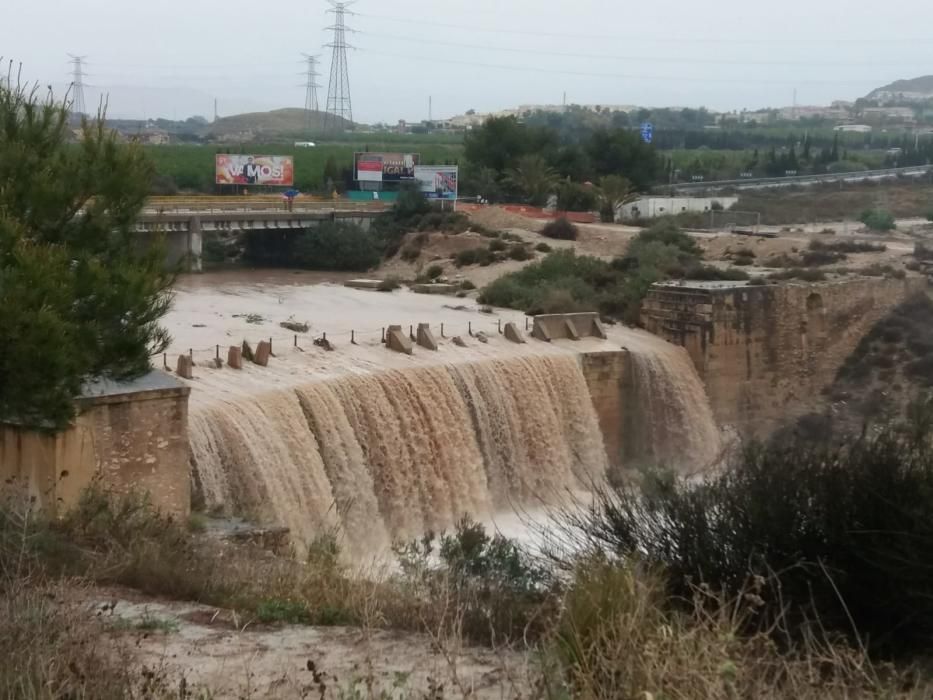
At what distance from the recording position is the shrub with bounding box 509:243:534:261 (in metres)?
36.5

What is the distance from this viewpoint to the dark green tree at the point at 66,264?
8633 millimetres

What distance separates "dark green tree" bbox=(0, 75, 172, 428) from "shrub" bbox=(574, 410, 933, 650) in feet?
12.6

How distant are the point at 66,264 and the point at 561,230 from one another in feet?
101

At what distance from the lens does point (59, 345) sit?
28.6 feet

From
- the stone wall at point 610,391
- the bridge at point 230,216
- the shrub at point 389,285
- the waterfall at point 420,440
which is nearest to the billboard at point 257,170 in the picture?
the bridge at point 230,216

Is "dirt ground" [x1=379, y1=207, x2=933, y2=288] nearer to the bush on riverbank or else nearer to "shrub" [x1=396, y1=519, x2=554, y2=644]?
the bush on riverbank

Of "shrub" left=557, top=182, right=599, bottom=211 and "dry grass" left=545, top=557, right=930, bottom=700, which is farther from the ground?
"shrub" left=557, top=182, right=599, bottom=211

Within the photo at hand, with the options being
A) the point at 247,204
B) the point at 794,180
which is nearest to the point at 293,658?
the point at 247,204

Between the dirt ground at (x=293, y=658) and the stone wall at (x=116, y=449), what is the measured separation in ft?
15.3

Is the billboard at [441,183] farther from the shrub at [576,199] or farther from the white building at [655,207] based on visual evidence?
the white building at [655,207]

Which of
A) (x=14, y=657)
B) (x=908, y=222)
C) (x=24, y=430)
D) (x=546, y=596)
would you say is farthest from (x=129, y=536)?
(x=908, y=222)

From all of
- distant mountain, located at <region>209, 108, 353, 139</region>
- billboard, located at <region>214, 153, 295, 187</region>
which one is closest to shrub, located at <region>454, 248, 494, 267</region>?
billboard, located at <region>214, 153, 295, 187</region>

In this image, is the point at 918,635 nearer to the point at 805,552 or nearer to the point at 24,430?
the point at 805,552

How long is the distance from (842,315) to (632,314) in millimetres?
4778
